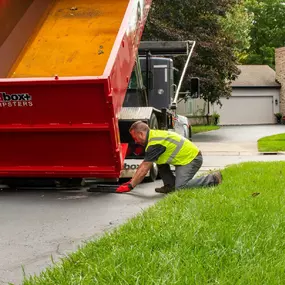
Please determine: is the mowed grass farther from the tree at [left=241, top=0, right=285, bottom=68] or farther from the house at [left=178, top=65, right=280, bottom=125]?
the tree at [left=241, top=0, right=285, bottom=68]

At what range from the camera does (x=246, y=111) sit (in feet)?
149

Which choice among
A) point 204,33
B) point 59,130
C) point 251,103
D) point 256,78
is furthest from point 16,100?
point 256,78

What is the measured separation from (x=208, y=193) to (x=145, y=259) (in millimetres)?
3040

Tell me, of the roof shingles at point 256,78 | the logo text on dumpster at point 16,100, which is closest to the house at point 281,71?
the roof shingles at point 256,78

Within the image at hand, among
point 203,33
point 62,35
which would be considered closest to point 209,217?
point 62,35

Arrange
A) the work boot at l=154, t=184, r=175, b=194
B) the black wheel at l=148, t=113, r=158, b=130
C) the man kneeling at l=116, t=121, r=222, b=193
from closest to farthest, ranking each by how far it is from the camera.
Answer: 1. the man kneeling at l=116, t=121, r=222, b=193
2. the work boot at l=154, t=184, r=175, b=194
3. the black wheel at l=148, t=113, r=158, b=130

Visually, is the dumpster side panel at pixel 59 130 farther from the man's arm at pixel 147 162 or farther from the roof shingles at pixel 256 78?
the roof shingles at pixel 256 78

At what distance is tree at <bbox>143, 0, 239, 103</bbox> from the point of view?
2533 centimetres

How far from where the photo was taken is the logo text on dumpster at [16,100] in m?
6.94

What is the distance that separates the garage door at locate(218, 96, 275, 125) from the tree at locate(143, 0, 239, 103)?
685 inches

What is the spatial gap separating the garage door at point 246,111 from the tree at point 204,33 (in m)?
17.4

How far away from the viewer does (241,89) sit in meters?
45.5

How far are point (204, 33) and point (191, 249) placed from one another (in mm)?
23235

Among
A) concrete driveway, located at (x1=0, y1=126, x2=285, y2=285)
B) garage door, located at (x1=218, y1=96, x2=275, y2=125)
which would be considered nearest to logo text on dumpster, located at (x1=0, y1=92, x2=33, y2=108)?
concrete driveway, located at (x1=0, y1=126, x2=285, y2=285)
